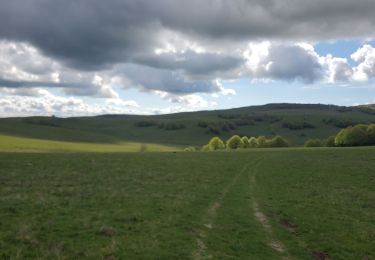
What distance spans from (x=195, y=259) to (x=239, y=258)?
167cm

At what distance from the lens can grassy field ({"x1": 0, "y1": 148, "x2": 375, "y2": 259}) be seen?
45.5 ft

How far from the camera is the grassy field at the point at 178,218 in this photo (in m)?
13.9

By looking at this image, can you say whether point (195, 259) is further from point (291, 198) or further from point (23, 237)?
point (291, 198)

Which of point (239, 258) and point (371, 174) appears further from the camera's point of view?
point (371, 174)

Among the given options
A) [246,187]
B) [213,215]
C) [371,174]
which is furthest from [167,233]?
[371,174]

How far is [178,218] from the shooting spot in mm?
19188

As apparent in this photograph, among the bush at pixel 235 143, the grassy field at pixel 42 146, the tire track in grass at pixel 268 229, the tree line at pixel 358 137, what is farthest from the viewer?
the bush at pixel 235 143

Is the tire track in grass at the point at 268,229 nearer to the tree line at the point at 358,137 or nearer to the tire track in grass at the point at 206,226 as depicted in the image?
the tire track in grass at the point at 206,226

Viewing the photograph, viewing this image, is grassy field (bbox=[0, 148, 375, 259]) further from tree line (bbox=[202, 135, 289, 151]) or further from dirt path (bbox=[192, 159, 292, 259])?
tree line (bbox=[202, 135, 289, 151])

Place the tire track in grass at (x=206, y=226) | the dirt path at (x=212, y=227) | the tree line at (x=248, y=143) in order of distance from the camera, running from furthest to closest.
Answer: the tree line at (x=248, y=143) → the dirt path at (x=212, y=227) → the tire track in grass at (x=206, y=226)

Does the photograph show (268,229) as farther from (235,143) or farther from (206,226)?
(235,143)

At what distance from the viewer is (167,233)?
16125 mm

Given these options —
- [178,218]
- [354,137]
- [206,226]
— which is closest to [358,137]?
[354,137]

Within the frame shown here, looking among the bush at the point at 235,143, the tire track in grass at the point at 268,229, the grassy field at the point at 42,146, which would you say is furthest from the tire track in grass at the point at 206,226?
→ the bush at the point at 235,143
